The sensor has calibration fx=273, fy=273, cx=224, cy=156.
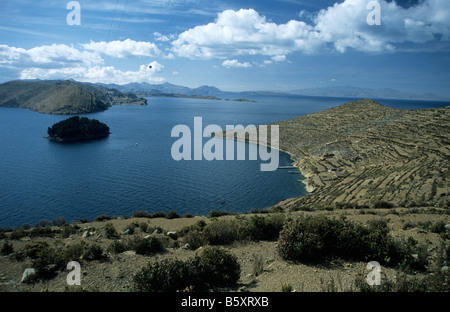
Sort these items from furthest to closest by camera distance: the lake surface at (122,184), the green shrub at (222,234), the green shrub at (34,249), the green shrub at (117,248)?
the lake surface at (122,184) < the green shrub at (222,234) < the green shrub at (117,248) < the green shrub at (34,249)

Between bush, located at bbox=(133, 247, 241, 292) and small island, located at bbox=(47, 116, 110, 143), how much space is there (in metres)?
84.0

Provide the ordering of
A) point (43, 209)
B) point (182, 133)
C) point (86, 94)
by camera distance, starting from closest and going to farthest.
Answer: point (43, 209) < point (182, 133) < point (86, 94)

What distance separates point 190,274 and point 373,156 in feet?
171

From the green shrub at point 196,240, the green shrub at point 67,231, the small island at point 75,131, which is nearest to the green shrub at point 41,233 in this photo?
the green shrub at point 67,231

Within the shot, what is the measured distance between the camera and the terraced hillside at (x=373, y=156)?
31.0 meters

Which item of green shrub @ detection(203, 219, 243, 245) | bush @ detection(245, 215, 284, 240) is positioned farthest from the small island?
bush @ detection(245, 215, 284, 240)

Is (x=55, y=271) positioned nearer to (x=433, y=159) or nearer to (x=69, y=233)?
(x=69, y=233)

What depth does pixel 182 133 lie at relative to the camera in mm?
99875

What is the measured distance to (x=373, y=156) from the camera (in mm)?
51156

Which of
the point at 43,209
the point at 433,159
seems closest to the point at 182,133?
the point at 43,209

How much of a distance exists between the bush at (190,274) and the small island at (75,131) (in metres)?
84.0

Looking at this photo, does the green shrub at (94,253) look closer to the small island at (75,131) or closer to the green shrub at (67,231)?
the green shrub at (67,231)

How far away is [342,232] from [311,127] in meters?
77.4
